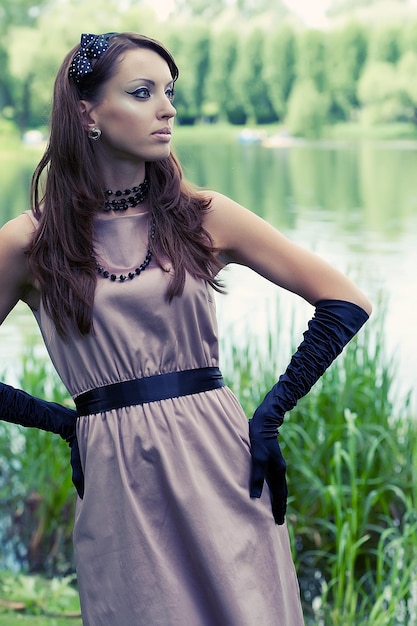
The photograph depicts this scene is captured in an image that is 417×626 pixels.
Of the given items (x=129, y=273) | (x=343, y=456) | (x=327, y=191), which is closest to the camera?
(x=129, y=273)

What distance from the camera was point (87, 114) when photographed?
1.60 meters

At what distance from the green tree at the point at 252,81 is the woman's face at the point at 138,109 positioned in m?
5.83

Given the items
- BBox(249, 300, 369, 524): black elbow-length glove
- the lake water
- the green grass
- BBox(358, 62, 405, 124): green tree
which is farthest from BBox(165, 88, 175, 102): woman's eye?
BBox(358, 62, 405, 124): green tree

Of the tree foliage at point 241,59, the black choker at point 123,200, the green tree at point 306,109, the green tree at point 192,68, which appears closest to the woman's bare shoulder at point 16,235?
the black choker at point 123,200

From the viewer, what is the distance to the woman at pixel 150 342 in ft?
4.93

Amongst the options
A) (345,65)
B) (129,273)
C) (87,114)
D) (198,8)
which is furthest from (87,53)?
(198,8)

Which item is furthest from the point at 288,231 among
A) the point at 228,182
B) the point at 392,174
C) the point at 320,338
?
the point at 320,338

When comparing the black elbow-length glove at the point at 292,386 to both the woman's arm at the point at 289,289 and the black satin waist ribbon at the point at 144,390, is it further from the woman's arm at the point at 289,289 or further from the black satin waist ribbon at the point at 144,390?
the black satin waist ribbon at the point at 144,390

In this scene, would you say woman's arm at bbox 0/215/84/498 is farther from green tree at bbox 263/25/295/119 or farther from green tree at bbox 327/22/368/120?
green tree at bbox 263/25/295/119

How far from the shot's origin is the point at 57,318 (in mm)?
1531

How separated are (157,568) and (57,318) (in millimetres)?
387

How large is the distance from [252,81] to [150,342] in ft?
20.3

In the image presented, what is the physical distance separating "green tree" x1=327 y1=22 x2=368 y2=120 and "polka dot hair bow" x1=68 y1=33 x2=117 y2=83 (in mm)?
5882

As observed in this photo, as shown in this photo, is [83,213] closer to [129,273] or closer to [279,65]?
[129,273]
